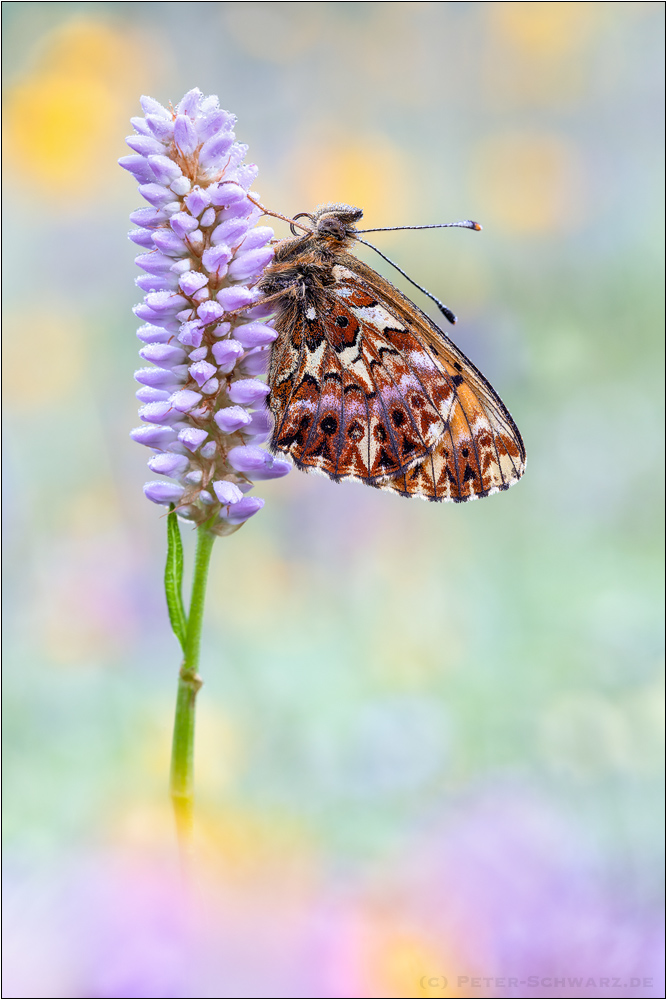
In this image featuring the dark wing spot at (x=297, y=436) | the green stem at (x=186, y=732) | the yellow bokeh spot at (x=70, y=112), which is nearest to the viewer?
the green stem at (x=186, y=732)

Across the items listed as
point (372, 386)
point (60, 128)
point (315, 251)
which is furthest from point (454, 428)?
point (60, 128)

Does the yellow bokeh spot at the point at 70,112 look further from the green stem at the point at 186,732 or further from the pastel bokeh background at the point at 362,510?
the green stem at the point at 186,732

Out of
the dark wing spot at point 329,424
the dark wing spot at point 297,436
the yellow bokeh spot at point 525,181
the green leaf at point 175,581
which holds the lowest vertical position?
the green leaf at point 175,581

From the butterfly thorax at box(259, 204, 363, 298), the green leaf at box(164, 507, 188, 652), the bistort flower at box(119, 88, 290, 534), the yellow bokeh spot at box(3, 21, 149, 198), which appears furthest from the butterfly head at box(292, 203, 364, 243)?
the yellow bokeh spot at box(3, 21, 149, 198)

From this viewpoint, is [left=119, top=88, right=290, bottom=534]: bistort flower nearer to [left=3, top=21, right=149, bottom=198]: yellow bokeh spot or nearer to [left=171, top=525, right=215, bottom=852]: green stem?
[left=171, top=525, right=215, bottom=852]: green stem

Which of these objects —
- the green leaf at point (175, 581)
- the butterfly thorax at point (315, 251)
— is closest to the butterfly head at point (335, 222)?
the butterfly thorax at point (315, 251)

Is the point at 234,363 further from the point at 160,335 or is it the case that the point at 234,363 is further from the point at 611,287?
the point at 611,287

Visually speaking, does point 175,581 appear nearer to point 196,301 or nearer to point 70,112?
point 196,301
